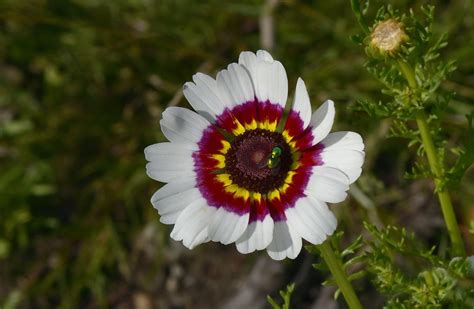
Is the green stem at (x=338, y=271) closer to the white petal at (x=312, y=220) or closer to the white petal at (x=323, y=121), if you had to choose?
the white petal at (x=312, y=220)

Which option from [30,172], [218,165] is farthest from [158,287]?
[218,165]

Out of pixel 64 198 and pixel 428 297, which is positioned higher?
pixel 64 198

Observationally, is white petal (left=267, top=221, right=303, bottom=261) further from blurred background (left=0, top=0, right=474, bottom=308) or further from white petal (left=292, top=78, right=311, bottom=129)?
blurred background (left=0, top=0, right=474, bottom=308)

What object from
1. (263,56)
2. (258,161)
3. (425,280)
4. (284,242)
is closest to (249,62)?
(263,56)

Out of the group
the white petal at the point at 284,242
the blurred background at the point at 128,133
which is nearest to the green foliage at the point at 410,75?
the white petal at the point at 284,242

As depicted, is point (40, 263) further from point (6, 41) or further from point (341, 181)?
point (341, 181)

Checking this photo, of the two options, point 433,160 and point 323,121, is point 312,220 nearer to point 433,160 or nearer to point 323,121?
point 323,121
